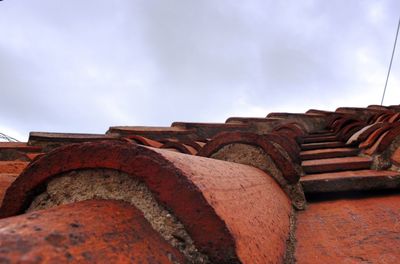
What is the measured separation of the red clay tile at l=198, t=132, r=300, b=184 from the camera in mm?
1485

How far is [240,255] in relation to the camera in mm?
635

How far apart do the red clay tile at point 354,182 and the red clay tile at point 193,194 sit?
0.66 m

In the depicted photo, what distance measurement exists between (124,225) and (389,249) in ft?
2.42

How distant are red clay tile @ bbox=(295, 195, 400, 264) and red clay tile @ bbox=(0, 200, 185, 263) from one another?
0.49 m

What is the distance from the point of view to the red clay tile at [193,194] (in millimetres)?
654

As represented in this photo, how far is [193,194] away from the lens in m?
0.67

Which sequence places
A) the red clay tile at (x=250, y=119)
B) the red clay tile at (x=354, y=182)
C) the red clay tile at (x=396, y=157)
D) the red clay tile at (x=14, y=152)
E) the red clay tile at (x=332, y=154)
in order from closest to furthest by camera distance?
the red clay tile at (x=354, y=182)
the red clay tile at (x=396, y=157)
the red clay tile at (x=332, y=154)
the red clay tile at (x=14, y=152)
the red clay tile at (x=250, y=119)

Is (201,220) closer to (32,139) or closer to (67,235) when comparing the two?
(67,235)

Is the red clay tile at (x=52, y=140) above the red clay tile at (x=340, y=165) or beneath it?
above

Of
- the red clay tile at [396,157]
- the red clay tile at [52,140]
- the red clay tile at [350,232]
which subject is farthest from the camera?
the red clay tile at [52,140]

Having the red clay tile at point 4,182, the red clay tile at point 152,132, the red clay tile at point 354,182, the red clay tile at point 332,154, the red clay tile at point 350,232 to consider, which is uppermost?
the red clay tile at point 152,132

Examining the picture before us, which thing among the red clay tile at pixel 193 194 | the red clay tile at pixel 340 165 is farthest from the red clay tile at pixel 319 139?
the red clay tile at pixel 193 194

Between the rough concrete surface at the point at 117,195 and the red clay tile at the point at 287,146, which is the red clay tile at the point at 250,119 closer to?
the red clay tile at the point at 287,146

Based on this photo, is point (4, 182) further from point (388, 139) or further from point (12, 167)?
point (388, 139)
